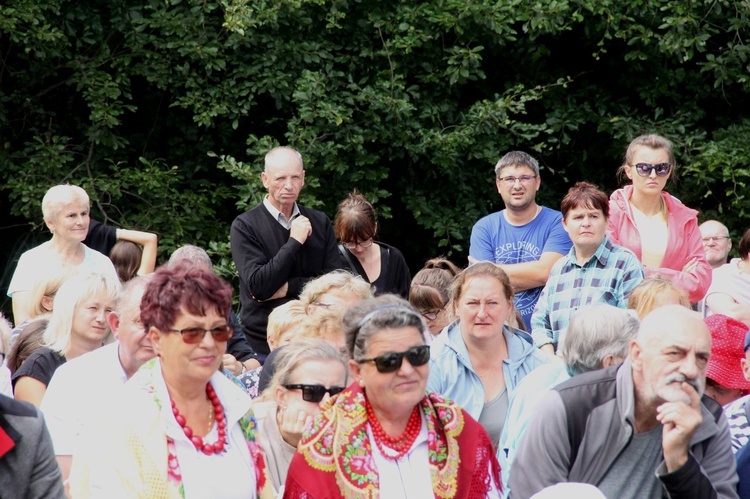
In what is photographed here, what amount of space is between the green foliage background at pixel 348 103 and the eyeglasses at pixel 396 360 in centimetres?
595

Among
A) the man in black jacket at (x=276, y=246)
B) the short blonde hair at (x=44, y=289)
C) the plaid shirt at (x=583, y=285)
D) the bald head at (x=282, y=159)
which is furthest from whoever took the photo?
the bald head at (x=282, y=159)

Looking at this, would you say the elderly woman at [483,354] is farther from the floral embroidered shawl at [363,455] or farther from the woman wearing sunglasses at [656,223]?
the woman wearing sunglasses at [656,223]

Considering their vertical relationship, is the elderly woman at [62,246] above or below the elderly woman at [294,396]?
above

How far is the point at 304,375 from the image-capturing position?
418cm

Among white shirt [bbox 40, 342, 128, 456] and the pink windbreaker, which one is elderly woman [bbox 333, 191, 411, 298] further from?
white shirt [bbox 40, 342, 128, 456]

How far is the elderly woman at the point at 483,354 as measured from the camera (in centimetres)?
497

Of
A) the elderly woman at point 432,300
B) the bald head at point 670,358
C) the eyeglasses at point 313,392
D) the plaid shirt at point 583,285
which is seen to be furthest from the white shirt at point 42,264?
the bald head at point 670,358

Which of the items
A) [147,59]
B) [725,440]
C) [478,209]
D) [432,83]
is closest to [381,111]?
[432,83]

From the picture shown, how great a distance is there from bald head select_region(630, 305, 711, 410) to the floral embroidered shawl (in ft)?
1.96

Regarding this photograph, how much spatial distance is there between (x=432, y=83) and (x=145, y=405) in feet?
24.6

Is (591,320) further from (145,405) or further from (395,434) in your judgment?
(145,405)

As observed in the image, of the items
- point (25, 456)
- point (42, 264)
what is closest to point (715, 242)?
point (42, 264)

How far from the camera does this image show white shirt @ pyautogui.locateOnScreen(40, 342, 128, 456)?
4281mm

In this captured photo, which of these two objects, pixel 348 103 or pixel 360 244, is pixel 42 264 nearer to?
pixel 360 244
